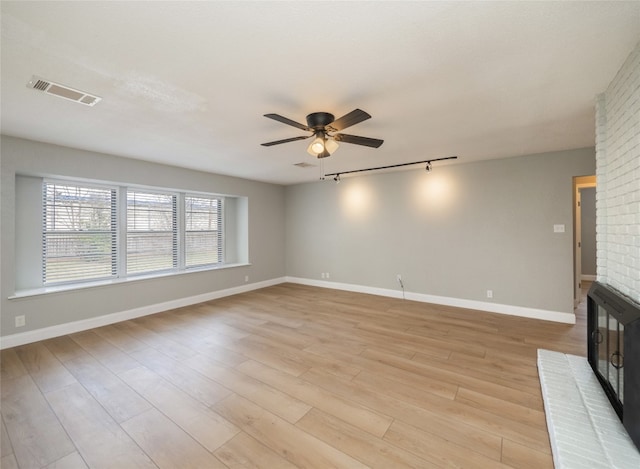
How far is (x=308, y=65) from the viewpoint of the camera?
1.92 meters

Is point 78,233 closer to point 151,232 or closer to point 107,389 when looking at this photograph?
point 151,232

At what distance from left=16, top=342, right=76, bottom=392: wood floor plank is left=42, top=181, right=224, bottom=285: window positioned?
106cm

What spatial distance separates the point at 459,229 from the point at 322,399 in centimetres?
392

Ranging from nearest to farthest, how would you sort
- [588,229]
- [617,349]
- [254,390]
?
[617,349] → [254,390] → [588,229]

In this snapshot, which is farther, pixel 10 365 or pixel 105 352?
pixel 105 352

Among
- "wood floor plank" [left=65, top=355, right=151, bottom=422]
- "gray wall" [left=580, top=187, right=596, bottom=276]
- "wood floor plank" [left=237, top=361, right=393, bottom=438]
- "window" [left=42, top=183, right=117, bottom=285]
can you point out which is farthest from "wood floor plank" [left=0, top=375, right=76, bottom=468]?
"gray wall" [left=580, top=187, right=596, bottom=276]

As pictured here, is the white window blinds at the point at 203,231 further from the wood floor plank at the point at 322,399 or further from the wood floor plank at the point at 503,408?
the wood floor plank at the point at 503,408

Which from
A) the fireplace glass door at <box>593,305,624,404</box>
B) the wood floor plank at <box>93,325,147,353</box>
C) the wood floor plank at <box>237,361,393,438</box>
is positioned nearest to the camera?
the fireplace glass door at <box>593,305,624,404</box>

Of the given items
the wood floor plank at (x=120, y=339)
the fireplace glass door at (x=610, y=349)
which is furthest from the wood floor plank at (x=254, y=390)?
the fireplace glass door at (x=610, y=349)

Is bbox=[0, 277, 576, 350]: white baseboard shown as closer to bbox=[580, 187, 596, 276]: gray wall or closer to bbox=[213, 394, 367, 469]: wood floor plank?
bbox=[213, 394, 367, 469]: wood floor plank

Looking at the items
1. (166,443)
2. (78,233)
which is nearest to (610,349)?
(166,443)

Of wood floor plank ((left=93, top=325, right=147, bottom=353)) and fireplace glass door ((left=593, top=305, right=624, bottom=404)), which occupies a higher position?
fireplace glass door ((left=593, top=305, right=624, bottom=404))

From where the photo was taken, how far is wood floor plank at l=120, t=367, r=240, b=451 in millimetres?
1871

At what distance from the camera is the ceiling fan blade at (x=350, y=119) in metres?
2.17
